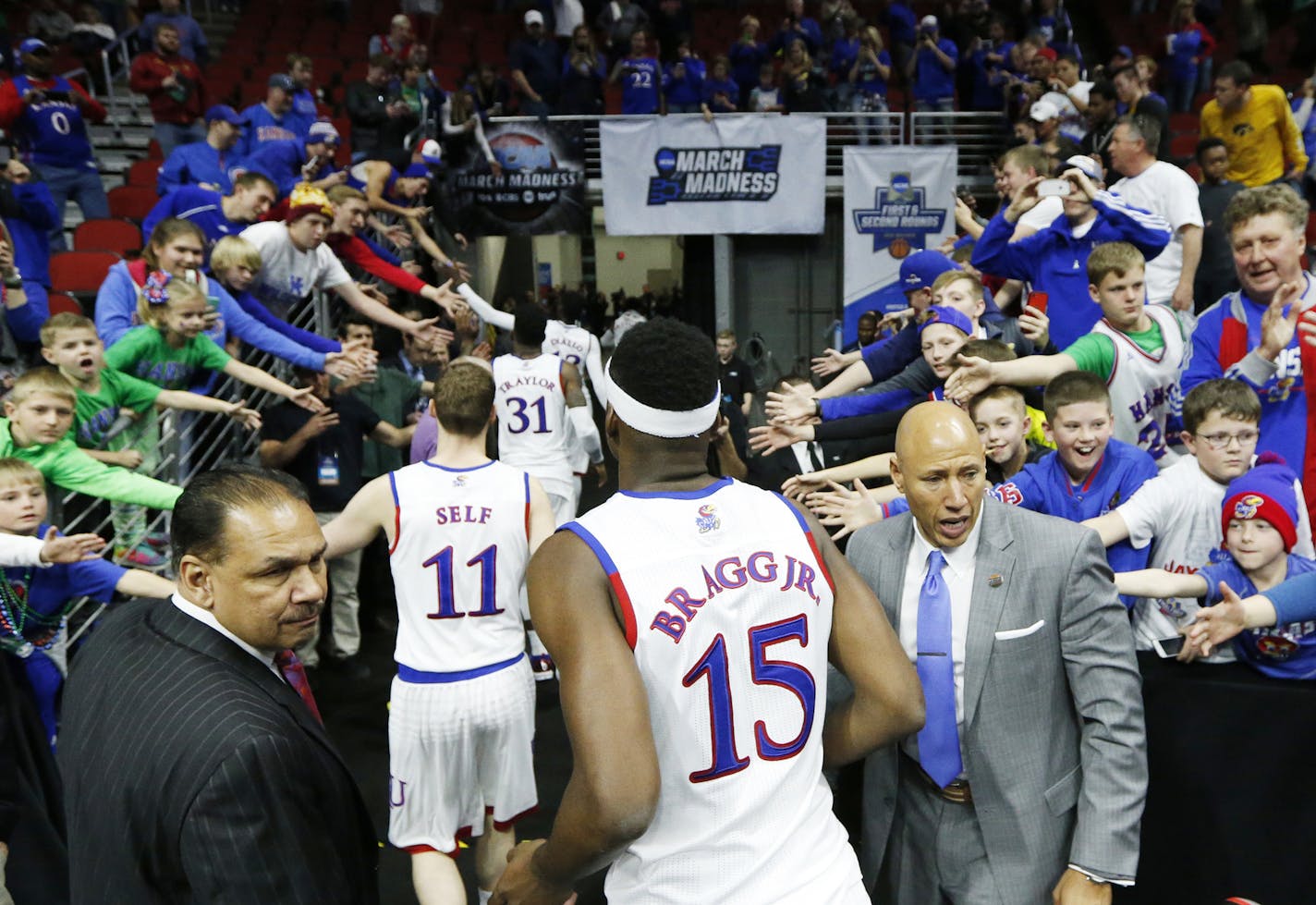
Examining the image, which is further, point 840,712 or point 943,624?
point 943,624

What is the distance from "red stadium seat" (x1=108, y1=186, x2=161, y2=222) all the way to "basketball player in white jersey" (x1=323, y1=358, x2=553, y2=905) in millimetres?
7972

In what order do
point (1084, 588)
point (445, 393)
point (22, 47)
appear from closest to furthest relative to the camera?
point (1084, 588) → point (445, 393) → point (22, 47)

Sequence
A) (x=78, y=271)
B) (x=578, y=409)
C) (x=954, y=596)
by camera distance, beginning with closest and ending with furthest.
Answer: (x=954, y=596), (x=578, y=409), (x=78, y=271)

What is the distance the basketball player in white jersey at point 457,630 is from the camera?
3781 mm

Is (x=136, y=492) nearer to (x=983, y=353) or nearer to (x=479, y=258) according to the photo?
(x=983, y=353)

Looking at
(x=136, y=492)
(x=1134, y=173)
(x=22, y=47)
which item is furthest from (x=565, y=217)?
(x=136, y=492)

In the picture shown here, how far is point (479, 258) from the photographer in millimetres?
15539

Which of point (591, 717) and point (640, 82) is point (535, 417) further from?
point (640, 82)

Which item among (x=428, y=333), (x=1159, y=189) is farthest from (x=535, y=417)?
(x=1159, y=189)

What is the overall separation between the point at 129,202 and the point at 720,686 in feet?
33.8

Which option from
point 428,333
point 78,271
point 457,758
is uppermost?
point 78,271

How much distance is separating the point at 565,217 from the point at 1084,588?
11.0 meters

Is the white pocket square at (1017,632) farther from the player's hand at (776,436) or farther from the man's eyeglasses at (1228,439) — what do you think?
the player's hand at (776,436)

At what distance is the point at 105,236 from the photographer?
904cm
